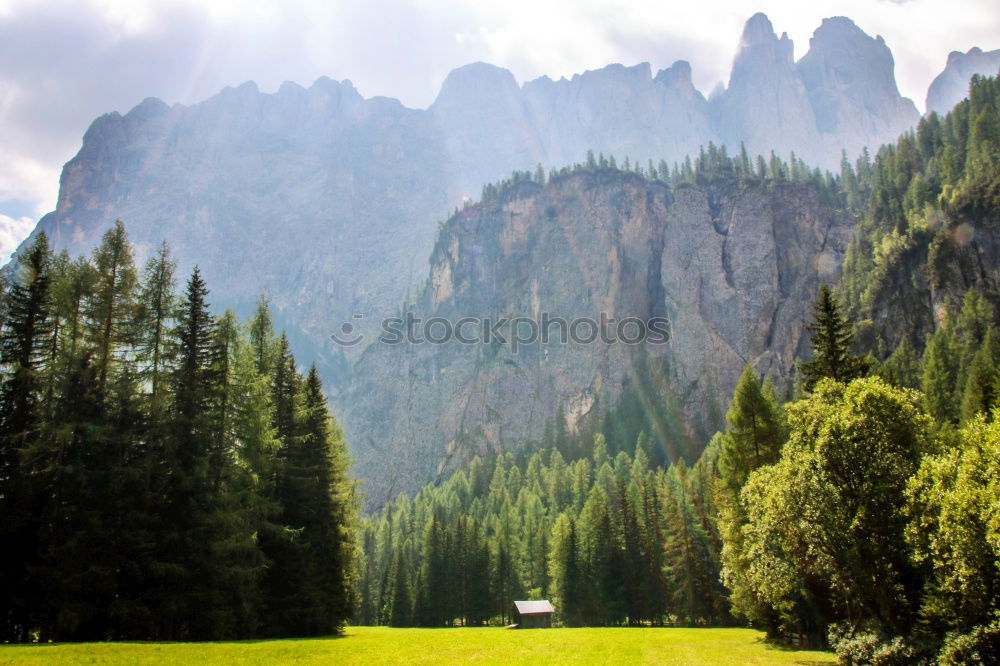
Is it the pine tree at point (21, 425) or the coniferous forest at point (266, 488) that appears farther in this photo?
the pine tree at point (21, 425)

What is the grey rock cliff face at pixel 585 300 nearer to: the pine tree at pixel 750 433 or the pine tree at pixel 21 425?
the pine tree at pixel 750 433

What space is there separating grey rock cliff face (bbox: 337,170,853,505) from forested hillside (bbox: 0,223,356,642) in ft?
373

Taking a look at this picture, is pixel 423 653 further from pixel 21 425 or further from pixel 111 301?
pixel 111 301

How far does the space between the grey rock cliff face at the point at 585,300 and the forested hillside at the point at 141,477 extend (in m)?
114

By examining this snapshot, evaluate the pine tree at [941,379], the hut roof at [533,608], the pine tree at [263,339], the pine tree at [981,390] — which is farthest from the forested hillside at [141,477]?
the pine tree at [941,379]

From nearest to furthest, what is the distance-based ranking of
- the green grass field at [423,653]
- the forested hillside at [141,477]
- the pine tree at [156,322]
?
the green grass field at [423,653], the forested hillside at [141,477], the pine tree at [156,322]

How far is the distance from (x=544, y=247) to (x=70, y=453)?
488 feet

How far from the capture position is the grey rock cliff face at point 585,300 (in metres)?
140

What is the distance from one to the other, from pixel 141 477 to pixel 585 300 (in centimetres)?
13790

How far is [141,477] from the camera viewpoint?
A: 80.1ft

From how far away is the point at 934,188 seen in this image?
350 ft

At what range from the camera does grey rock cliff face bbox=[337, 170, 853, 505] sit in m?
140

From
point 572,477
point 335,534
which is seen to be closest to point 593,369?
point 572,477

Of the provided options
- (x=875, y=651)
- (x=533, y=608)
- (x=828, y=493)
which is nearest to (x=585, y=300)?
(x=533, y=608)
